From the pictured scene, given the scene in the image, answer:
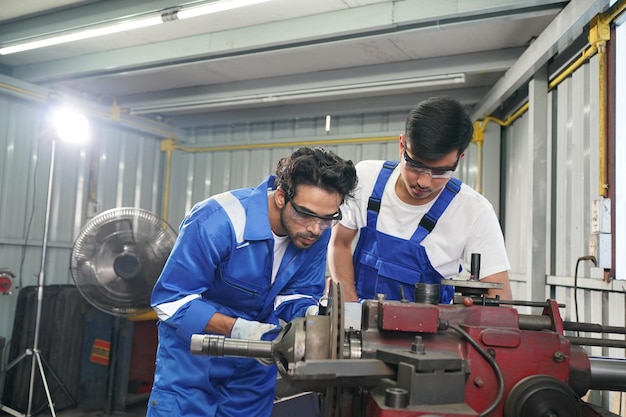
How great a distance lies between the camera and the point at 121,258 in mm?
3387

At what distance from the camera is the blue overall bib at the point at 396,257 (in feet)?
5.81

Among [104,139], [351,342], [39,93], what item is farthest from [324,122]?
[351,342]

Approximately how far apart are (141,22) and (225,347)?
247cm

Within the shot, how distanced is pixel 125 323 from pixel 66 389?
65 cm

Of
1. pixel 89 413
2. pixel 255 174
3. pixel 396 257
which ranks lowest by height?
pixel 89 413

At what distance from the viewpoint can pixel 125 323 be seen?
12.8 ft

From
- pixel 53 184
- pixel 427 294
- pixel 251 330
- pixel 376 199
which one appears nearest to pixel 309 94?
pixel 53 184

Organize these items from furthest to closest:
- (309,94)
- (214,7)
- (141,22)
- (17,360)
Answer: (309,94)
(17,360)
(141,22)
(214,7)

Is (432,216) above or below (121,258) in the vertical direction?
above

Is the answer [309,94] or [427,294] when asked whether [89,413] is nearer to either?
[309,94]

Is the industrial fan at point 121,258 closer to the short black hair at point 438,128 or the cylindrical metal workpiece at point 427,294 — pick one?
the short black hair at point 438,128

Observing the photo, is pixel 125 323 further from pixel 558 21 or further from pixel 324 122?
pixel 558 21

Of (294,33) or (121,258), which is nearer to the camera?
(294,33)

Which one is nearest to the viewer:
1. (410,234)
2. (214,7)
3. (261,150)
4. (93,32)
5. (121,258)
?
(410,234)
